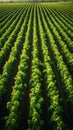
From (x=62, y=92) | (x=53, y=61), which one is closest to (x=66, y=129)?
(x=62, y=92)

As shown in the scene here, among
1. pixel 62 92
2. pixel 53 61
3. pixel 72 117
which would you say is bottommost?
pixel 72 117

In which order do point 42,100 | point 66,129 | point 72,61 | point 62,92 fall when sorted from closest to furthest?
point 66,129
point 42,100
point 62,92
point 72,61

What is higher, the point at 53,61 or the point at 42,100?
the point at 53,61

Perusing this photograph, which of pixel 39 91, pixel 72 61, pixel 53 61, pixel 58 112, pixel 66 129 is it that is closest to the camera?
pixel 66 129

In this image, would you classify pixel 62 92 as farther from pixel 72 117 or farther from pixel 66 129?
pixel 66 129

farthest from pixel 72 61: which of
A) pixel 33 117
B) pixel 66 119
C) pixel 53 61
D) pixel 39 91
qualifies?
pixel 33 117

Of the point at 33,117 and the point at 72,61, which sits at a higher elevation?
the point at 72,61

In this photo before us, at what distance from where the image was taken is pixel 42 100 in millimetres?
10328

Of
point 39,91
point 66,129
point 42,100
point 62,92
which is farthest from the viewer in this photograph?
point 62,92

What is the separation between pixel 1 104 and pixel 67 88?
3908 millimetres

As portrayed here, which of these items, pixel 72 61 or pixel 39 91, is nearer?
pixel 39 91

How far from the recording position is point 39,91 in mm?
11047

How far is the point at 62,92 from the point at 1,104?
373 centimetres

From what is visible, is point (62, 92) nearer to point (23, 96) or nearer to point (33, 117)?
point (23, 96)
